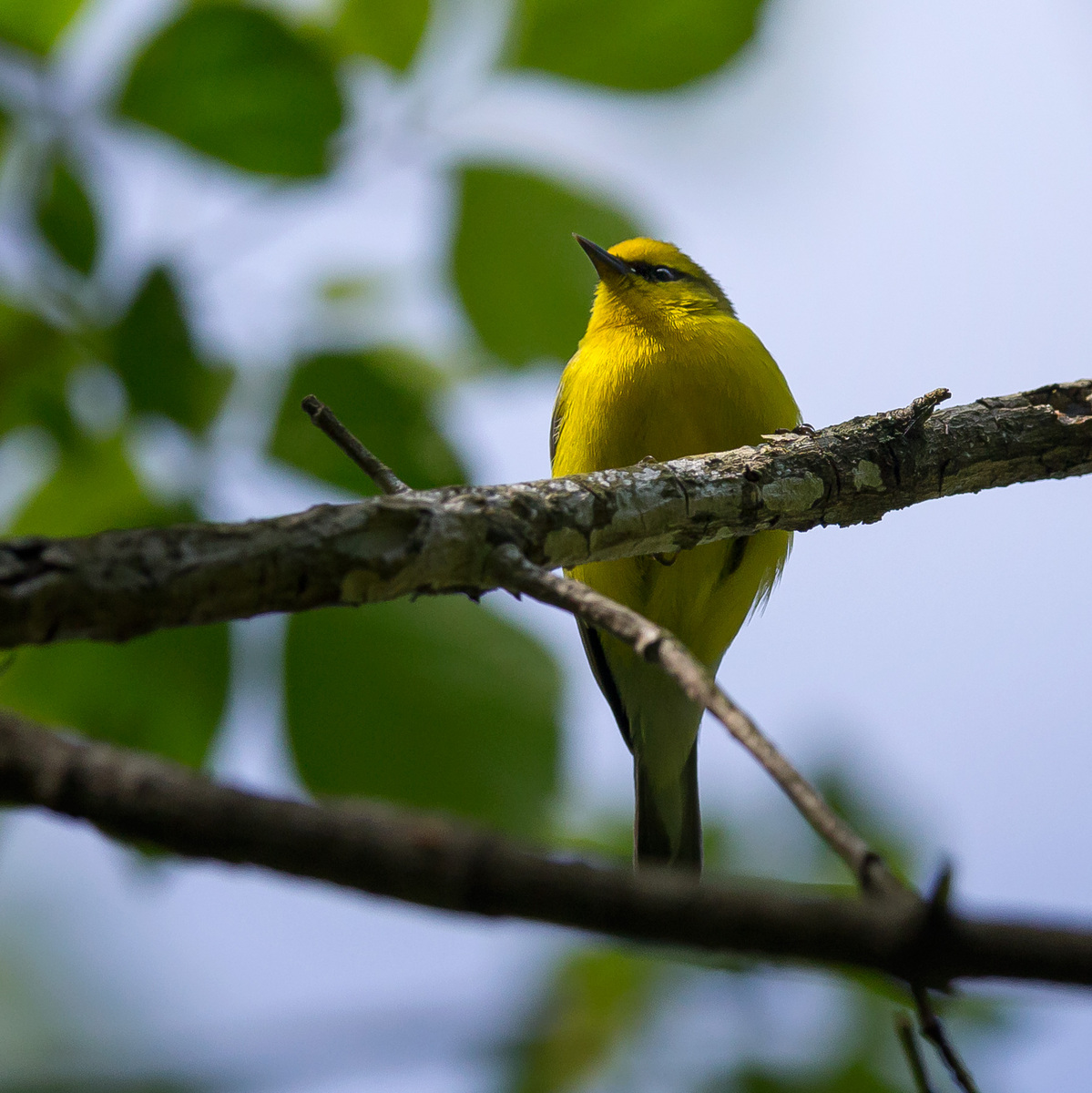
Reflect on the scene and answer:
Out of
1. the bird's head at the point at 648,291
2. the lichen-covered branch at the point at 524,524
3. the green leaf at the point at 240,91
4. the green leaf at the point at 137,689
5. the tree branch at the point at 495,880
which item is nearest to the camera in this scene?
the tree branch at the point at 495,880

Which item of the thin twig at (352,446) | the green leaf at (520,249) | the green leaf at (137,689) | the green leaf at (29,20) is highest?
the green leaf at (29,20)

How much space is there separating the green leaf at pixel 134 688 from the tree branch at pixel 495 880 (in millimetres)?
1264

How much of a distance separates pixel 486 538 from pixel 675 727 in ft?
9.88

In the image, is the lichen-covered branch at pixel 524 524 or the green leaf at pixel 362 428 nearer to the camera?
the lichen-covered branch at pixel 524 524

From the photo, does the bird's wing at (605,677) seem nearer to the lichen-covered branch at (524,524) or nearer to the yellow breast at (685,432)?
the yellow breast at (685,432)

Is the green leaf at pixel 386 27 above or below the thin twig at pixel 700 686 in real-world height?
above

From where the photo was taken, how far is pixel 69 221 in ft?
8.30

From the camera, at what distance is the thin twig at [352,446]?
2.27 meters

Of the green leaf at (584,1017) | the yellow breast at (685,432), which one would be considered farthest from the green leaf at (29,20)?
the green leaf at (584,1017)

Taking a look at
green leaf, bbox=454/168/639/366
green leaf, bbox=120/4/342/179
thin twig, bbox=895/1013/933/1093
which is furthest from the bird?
thin twig, bbox=895/1013/933/1093

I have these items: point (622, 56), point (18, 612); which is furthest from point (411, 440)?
point (18, 612)

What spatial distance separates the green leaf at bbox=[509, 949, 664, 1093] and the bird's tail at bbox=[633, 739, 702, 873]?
1288mm

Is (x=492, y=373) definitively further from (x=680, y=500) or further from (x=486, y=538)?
(x=486, y=538)

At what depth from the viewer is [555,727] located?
2189 millimetres
